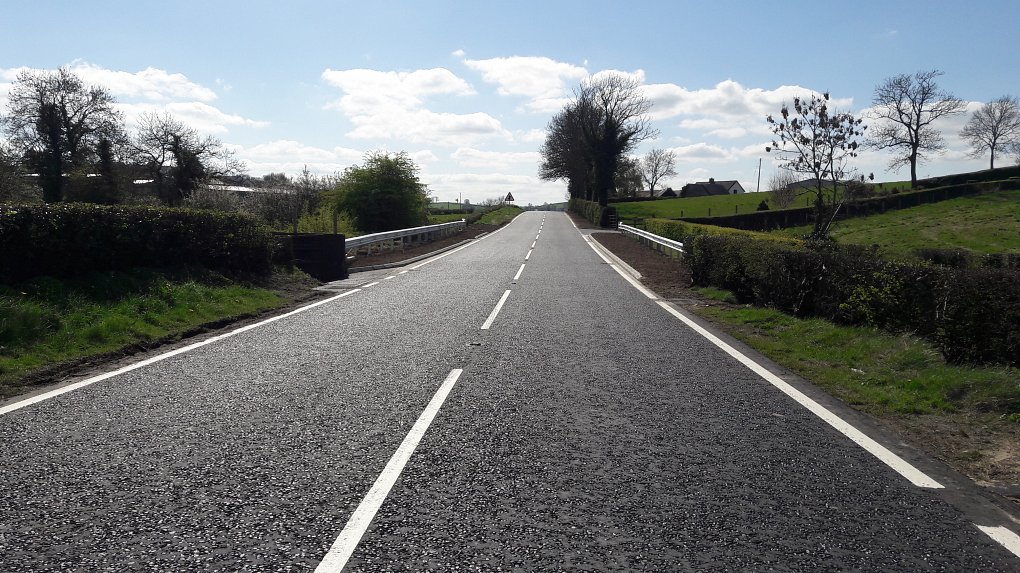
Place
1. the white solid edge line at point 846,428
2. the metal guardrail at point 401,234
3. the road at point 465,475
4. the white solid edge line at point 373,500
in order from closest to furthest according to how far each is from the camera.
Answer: the white solid edge line at point 373,500 < the road at point 465,475 < the white solid edge line at point 846,428 < the metal guardrail at point 401,234

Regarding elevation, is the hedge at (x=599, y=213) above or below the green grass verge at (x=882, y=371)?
above

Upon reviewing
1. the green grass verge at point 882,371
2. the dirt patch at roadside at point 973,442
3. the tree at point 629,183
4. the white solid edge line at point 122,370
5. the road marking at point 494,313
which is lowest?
the dirt patch at roadside at point 973,442

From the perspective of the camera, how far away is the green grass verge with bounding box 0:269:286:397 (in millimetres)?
6992

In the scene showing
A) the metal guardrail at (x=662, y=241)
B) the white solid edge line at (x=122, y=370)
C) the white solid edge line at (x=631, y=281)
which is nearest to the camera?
the white solid edge line at (x=122, y=370)

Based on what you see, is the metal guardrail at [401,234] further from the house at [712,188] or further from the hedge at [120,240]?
the house at [712,188]

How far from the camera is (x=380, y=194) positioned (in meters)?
35.2

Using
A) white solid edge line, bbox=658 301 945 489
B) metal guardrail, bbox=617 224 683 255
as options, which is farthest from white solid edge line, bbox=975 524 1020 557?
metal guardrail, bbox=617 224 683 255

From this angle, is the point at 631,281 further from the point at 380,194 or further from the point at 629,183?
the point at 629,183

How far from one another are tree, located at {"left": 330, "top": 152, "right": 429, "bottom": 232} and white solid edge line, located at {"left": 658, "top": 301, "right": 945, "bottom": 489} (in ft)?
98.2

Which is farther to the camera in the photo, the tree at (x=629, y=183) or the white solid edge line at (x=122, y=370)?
the tree at (x=629, y=183)

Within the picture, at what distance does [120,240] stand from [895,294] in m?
11.7

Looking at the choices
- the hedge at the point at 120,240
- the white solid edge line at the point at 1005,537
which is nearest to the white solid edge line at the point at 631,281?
the hedge at the point at 120,240

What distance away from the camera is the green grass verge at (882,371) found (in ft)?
18.2

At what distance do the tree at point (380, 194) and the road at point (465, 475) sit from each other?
95.6ft
